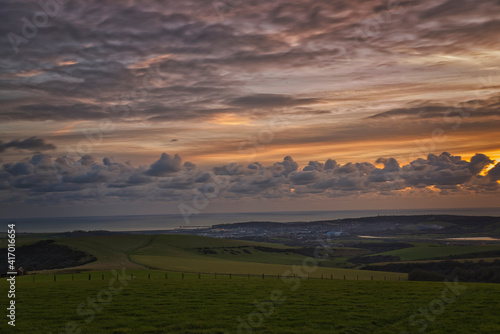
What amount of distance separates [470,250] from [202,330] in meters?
188

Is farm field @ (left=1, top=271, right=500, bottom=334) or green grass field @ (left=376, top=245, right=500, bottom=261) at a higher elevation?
farm field @ (left=1, top=271, right=500, bottom=334)

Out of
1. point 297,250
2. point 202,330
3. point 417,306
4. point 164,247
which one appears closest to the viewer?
point 202,330

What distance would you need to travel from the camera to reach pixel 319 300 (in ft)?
111

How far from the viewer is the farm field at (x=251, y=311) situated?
2378cm

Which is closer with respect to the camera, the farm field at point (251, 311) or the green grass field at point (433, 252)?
the farm field at point (251, 311)

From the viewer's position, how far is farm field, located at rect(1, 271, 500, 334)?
78.0 feet

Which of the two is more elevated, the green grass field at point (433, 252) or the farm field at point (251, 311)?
the farm field at point (251, 311)

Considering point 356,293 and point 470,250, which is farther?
point 470,250

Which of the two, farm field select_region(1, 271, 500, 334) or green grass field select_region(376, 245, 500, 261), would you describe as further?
green grass field select_region(376, 245, 500, 261)

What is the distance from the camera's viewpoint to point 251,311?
94.2 ft

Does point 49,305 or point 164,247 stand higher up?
point 49,305

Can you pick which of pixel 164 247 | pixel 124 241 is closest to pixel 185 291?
pixel 164 247

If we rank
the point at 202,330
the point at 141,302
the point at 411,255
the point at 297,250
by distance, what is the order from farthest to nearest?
the point at 297,250 → the point at 411,255 → the point at 141,302 → the point at 202,330

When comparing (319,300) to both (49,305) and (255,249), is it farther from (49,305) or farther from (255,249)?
(255,249)
